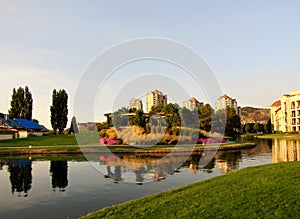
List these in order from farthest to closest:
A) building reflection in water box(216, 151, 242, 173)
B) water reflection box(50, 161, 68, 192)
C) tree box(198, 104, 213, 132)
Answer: tree box(198, 104, 213, 132)
building reflection in water box(216, 151, 242, 173)
water reflection box(50, 161, 68, 192)

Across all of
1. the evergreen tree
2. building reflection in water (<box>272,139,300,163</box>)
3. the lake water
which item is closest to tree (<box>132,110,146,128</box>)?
building reflection in water (<box>272,139,300,163</box>)

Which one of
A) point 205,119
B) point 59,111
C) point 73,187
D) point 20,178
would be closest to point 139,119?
point 205,119

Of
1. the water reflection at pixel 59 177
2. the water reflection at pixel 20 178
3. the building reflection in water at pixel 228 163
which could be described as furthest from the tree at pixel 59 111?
the building reflection in water at pixel 228 163

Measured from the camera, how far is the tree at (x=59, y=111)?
247ft

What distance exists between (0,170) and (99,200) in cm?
1532

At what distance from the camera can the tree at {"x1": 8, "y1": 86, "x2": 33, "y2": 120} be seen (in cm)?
7694

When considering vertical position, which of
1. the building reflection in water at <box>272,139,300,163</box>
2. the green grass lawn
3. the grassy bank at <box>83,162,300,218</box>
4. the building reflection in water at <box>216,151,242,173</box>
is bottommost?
the building reflection in water at <box>216,151,242,173</box>

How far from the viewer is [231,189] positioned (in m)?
11.5

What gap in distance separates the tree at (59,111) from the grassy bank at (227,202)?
221 feet

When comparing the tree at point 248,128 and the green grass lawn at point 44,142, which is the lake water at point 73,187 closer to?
the green grass lawn at point 44,142

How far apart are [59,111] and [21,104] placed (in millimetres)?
10705

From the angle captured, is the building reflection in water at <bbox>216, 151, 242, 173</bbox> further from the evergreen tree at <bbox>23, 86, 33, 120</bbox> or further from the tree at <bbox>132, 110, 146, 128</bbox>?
the evergreen tree at <bbox>23, 86, 33, 120</bbox>

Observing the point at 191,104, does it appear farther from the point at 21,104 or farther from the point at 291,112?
the point at 291,112

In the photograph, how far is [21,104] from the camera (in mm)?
77562
